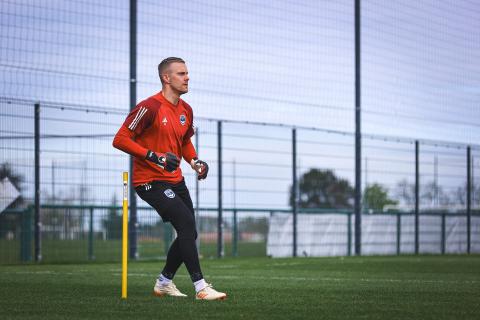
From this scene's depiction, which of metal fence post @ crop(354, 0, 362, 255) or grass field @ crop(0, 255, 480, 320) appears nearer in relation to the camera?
grass field @ crop(0, 255, 480, 320)

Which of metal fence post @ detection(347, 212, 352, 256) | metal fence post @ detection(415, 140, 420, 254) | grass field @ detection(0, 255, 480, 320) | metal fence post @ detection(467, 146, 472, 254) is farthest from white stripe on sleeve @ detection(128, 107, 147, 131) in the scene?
metal fence post @ detection(467, 146, 472, 254)

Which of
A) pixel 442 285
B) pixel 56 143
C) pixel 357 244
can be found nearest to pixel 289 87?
pixel 357 244

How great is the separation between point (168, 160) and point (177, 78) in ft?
2.65

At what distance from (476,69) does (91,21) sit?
11.6 metres

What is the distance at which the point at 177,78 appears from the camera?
301 inches

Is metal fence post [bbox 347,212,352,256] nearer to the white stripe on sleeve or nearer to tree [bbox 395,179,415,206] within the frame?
tree [bbox 395,179,415,206]

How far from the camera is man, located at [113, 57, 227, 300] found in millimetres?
7262

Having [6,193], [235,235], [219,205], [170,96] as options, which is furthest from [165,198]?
[235,235]

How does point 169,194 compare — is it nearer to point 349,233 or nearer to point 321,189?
point 349,233

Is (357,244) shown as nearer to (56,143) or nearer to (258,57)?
(258,57)

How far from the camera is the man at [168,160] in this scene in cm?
726

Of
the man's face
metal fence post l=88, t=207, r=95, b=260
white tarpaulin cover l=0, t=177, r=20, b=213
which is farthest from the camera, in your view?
metal fence post l=88, t=207, r=95, b=260

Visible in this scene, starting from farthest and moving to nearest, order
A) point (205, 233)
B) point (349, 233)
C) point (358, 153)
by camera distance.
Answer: point (349, 233) < point (358, 153) < point (205, 233)

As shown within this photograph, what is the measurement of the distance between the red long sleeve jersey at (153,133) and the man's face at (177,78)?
0.44 ft
